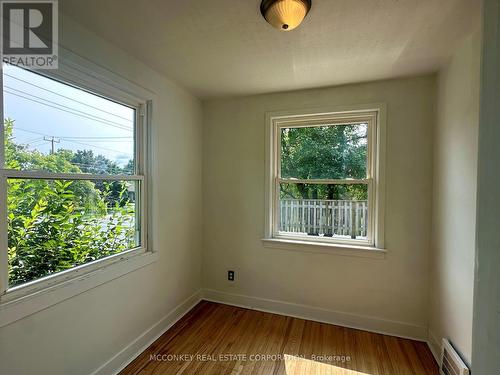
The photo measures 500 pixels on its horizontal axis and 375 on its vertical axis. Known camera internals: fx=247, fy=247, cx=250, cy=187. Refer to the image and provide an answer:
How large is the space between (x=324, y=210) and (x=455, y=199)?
1.08m

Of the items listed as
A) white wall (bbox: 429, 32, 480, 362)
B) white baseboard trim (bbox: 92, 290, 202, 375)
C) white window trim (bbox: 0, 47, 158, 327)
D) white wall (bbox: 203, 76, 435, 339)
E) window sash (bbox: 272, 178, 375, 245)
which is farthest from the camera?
window sash (bbox: 272, 178, 375, 245)

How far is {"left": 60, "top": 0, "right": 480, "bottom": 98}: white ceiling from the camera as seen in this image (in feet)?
4.39

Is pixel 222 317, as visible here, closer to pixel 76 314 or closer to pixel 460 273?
pixel 76 314

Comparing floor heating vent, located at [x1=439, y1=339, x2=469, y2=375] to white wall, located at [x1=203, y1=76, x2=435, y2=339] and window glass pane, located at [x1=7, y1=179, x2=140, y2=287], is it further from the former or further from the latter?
window glass pane, located at [x1=7, y1=179, x2=140, y2=287]

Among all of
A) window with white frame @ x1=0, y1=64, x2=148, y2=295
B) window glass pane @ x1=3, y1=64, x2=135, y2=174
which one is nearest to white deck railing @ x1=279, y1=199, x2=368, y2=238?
window with white frame @ x1=0, y1=64, x2=148, y2=295

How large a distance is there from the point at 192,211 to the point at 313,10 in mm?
2102

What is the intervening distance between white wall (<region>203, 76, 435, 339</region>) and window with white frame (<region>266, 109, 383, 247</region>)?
13cm

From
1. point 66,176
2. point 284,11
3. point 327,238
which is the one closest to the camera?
point 284,11

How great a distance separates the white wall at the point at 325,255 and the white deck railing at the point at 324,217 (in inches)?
9.3


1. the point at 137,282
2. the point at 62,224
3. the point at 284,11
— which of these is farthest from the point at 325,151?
the point at 62,224

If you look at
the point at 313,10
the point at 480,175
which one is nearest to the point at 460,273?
the point at 480,175

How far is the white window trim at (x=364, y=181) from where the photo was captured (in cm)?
229

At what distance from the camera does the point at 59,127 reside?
4.91 feet

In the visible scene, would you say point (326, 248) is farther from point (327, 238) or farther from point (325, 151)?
point (325, 151)
